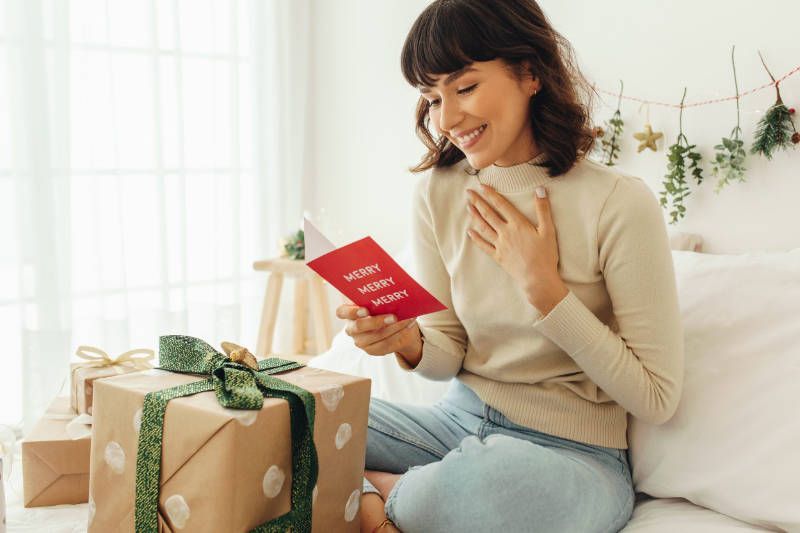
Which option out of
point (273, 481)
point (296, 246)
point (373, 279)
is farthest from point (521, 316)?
point (296, 246)

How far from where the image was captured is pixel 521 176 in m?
1.33

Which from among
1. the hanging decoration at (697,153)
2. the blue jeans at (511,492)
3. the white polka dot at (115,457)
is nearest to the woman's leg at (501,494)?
the blue jeans at (511,492)

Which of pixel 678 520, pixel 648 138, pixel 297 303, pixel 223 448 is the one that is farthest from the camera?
pixel 297 303

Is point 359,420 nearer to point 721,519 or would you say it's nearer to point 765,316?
point 721,519

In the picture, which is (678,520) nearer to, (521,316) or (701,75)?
(521,316)

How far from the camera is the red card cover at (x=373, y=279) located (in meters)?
1.03

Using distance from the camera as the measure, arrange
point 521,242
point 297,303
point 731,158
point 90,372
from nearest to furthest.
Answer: point 521,242 → point 90,372 → point 731,158 → point 297,303

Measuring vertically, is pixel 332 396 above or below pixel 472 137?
below

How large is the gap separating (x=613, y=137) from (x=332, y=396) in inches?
41.8

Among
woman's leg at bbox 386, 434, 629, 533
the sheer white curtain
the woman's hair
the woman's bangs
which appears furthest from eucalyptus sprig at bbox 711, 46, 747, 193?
the sheer white curtain

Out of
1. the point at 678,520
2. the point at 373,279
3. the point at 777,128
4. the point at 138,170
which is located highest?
the point at 777,128

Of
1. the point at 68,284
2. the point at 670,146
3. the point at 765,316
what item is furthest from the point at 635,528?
the point at 68,284

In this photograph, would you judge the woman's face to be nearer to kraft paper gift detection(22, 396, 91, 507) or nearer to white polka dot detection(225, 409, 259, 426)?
white polka dot detection(225, 409, 259, 426)

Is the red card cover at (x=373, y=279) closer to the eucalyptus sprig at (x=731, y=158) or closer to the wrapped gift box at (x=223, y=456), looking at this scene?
the wrapped gift box at (x=223, y=456)
